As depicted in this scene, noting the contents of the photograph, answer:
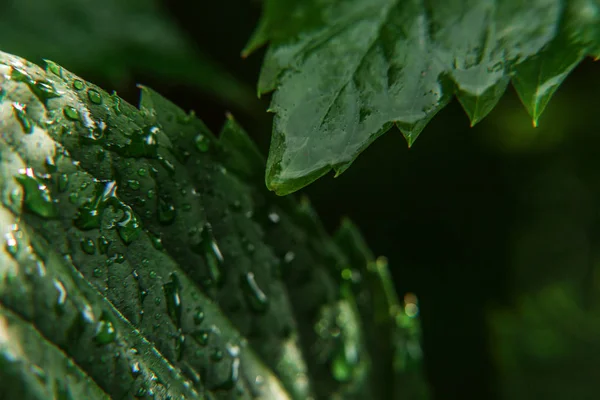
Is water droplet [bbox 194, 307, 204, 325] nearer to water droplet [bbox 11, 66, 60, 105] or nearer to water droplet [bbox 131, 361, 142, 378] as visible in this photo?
water droplet [bbox 131, 361, 142, 378]

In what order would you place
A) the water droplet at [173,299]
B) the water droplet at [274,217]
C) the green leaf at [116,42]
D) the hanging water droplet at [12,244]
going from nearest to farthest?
the hanging water droplet at [12,244]
the water droplet at [173,299]
the water droplet at [274,217]
the green leaf at [116,42]

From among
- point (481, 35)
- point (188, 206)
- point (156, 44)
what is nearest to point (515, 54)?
point (481, 35)

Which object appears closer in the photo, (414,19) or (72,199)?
(72,199)

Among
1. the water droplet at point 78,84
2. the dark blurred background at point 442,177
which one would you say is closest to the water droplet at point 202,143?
the water droplet at point 78,84

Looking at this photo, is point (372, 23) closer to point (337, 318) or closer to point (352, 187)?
point (337, 318)

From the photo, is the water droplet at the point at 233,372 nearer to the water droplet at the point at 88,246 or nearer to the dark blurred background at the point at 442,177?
the water droplet at the point at 88,246

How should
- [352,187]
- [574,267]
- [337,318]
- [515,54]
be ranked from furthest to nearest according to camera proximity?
[574,267] → [352,187] → [337,318] → [515,54]

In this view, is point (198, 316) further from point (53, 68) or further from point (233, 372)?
point (53, 68)

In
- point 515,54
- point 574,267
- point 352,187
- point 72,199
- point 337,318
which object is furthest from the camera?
point 574,267
